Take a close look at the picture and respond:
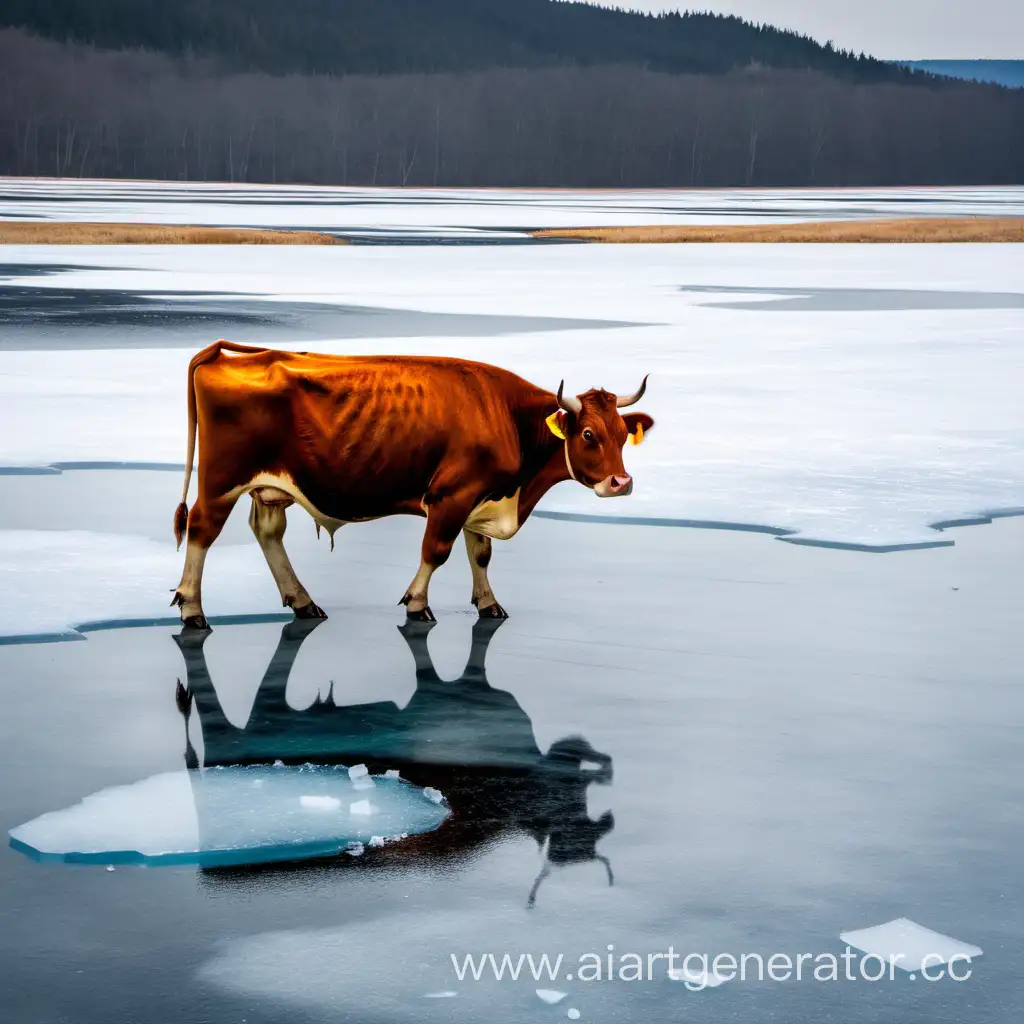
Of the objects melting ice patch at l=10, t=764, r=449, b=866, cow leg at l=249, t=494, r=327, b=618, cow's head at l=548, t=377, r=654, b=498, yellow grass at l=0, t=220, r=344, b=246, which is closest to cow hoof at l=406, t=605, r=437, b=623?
cow leg at l=249, t=494, r=327, b=618

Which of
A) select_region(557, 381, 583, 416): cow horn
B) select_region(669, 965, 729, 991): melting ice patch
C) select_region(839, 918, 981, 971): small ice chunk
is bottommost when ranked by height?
select_region(669, 965, 729, 991): melting ice patch

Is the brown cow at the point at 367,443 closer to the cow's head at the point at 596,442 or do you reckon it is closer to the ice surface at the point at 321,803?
the cow's head at the point at 596,442

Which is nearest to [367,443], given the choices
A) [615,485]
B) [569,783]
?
[615,485]

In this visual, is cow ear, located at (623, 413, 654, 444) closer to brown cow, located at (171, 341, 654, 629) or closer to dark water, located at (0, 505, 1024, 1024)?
brown cow, located at (171, 341, 654, 629)

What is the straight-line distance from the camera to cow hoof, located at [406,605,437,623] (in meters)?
8.88

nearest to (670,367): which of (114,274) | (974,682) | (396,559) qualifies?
(396,559)

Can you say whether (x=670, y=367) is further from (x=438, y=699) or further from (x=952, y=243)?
(x=952, y=243)

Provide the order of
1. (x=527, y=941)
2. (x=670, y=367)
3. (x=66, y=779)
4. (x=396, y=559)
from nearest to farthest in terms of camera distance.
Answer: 1. (x=527, y=941)
2. (x=66, y=779)
3. (x=396, y=559)
4. (x=670, y=367)

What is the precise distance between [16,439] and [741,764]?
922 centimetres

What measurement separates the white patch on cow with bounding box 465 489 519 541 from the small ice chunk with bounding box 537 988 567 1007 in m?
4.17

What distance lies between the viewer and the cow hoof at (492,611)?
8938 mm

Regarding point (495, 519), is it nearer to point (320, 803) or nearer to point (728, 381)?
point (320, 803)

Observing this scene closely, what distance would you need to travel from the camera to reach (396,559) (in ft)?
34.5

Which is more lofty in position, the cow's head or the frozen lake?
the cow's head
